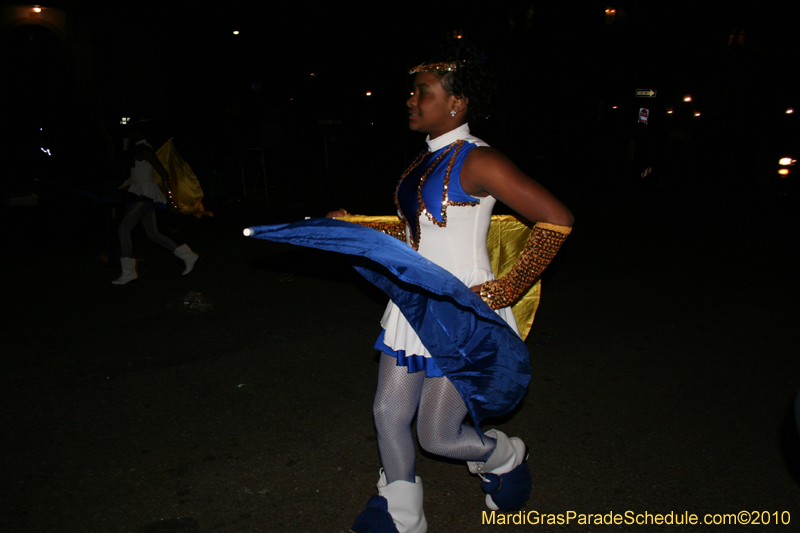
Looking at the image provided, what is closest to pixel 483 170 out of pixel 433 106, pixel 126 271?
pixel 433 106

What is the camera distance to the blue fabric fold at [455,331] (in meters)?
2.25

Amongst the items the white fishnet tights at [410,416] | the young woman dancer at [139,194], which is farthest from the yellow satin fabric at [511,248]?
the young woman dancer at [139,194]

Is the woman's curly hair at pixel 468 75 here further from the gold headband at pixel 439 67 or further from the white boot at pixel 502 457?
the white boot at pixel 502 457

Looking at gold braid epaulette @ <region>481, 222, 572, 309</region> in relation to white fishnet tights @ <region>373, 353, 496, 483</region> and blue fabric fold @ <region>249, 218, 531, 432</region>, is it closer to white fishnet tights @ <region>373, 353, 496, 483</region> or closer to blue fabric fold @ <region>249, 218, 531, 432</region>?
blue fabric fold @ <region>249, 218, 531, 432</region>

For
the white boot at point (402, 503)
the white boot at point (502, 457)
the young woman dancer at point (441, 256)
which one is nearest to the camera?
the young woman dancer at point (441, 256)

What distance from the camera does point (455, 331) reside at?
228 cm

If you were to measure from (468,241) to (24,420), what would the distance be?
292cm

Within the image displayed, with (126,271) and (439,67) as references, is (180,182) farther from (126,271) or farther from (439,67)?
(439,67)

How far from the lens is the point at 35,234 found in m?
9.83

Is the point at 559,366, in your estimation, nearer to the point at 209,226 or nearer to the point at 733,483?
the point at 733,483

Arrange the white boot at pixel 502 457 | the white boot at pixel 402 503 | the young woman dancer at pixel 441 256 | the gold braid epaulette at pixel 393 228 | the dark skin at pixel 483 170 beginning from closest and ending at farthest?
the dark skin at pixel 483 170, the young woman dancer at pixel 441 256, the white boot at pixel 402 503, the white boot at pixel 502 457, the gold braid epaulette at pixel 393 228

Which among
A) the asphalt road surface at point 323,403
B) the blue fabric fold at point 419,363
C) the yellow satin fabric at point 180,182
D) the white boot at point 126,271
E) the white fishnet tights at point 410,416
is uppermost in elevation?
the yellow satin fabric at point 180,182

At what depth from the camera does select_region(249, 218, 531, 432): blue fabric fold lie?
7.38 ft

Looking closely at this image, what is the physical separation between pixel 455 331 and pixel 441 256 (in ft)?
1.00
